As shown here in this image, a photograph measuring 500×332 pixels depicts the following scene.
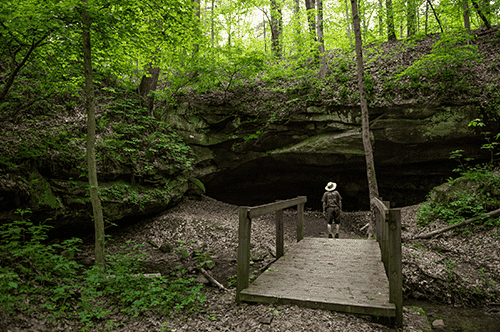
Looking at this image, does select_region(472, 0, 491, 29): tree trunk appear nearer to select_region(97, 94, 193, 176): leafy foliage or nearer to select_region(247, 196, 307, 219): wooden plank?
select_region(247, 196, 307, 219): wooden plank

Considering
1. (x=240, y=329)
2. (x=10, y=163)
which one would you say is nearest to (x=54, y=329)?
(x=240, y=329)

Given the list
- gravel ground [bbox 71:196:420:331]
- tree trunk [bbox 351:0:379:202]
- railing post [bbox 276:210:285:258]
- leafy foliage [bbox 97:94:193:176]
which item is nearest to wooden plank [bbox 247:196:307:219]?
railing post [bbox 276:210:285:258]

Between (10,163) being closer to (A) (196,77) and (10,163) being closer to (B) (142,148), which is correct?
(B) (142,148)

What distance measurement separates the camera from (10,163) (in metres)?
6.11

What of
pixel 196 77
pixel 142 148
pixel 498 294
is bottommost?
pixel 498 294

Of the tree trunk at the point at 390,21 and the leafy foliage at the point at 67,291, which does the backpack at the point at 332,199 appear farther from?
the tree trunk at the point at 390,21

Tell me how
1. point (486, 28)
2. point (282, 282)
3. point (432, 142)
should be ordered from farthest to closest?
1. point (486, 28)
2. point (432, 142)
3. point (282, 282)

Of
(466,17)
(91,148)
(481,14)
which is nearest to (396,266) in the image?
(91,148)

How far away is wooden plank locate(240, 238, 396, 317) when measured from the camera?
392 cm

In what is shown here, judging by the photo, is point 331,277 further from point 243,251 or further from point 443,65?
point 443,65

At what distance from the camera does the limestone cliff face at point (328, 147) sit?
36.1ft

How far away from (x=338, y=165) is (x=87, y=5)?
36.3ft

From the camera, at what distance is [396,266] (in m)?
3.78

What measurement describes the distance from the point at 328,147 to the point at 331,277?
7.70 metres
